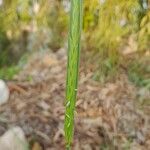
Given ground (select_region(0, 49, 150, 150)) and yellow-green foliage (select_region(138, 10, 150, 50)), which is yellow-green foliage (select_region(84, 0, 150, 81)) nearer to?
yellow-green foliage (select_region(138, 10, 150, 50))

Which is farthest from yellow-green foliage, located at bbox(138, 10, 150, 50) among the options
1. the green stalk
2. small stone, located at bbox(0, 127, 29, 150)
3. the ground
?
the green stalk

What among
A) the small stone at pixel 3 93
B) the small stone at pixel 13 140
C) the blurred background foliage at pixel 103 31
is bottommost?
the small stone at pixel 13 140

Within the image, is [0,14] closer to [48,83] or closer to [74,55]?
[48,83]

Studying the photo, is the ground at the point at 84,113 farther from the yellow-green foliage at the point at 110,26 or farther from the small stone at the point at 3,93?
the yellow-green foliage at the point at 110,26

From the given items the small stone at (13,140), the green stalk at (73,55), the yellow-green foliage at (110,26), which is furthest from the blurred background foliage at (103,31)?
the green stalk at (73,55)

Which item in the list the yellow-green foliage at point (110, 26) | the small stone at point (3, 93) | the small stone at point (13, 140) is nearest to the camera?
the small stone at point (13, 140)

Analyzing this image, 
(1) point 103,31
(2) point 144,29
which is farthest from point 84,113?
(2) point 144,29
